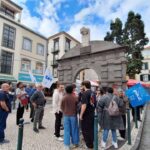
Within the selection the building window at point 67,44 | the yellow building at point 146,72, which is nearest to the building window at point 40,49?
the building window at point 67,44

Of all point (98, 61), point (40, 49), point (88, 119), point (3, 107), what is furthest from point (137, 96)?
point (40, 49)

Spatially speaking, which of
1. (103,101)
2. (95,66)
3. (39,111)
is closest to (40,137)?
(39,111)

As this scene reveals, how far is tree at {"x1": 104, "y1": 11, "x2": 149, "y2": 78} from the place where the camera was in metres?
20.9

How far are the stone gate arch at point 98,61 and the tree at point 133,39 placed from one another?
875 cm

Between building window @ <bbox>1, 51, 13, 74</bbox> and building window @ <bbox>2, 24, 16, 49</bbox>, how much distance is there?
1233 mm

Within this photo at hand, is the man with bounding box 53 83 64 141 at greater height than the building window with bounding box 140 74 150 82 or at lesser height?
lesser

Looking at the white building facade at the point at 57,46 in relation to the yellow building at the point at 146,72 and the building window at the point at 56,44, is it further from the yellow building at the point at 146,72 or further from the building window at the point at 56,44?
the yellow building at the point at 146,72

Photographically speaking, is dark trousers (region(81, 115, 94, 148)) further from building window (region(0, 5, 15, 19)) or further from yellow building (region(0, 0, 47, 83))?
building window (region(0, 5, 15, 19))

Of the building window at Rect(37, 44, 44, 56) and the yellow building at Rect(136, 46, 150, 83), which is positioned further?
the yellow building at Rect(136, 46, 150, 83)

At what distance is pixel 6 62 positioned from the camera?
2284cm

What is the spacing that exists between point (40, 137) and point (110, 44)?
9.69m

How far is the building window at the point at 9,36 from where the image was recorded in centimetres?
2253

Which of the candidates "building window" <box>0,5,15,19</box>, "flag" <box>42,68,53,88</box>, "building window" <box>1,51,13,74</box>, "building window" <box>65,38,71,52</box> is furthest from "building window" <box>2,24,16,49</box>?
"flag" <box>42,68,53,88</box>

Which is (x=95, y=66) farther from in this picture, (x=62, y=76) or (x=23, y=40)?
(x=23, y=40)
